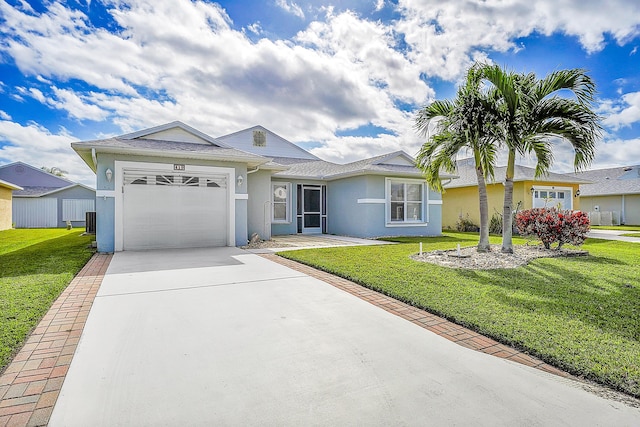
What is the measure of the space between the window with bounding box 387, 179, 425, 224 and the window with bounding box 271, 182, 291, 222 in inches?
185

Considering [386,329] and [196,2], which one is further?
[196,2]

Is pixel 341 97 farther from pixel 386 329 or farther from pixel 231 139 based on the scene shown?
pixel 386 329

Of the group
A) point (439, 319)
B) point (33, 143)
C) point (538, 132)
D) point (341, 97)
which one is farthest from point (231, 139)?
point (439, 319)

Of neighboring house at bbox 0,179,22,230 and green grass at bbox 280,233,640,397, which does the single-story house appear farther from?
neighboring house at bbox 0,179,22,230

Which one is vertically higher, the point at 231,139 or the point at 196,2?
the point at 196,2

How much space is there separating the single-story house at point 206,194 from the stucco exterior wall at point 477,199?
4755 millimetres

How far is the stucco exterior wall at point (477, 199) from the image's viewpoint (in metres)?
17.6

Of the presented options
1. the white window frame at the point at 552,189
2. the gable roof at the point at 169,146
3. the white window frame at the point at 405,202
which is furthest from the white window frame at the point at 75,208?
the white window frame at the point at 552,189

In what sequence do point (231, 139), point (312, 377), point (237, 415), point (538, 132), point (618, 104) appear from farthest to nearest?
point (231, 139), point (618, 104), point (538, 132), point (312, 377), point (237, 415)

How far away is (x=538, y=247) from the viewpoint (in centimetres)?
1049

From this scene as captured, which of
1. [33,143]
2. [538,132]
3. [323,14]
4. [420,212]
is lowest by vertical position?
[420,212]

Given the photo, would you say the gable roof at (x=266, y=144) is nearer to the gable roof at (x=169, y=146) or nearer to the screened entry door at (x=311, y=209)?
the screened entry door at (x=311, y=209)

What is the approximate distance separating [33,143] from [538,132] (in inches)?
945

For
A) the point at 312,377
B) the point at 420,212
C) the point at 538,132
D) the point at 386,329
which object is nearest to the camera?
the point at 312,377
